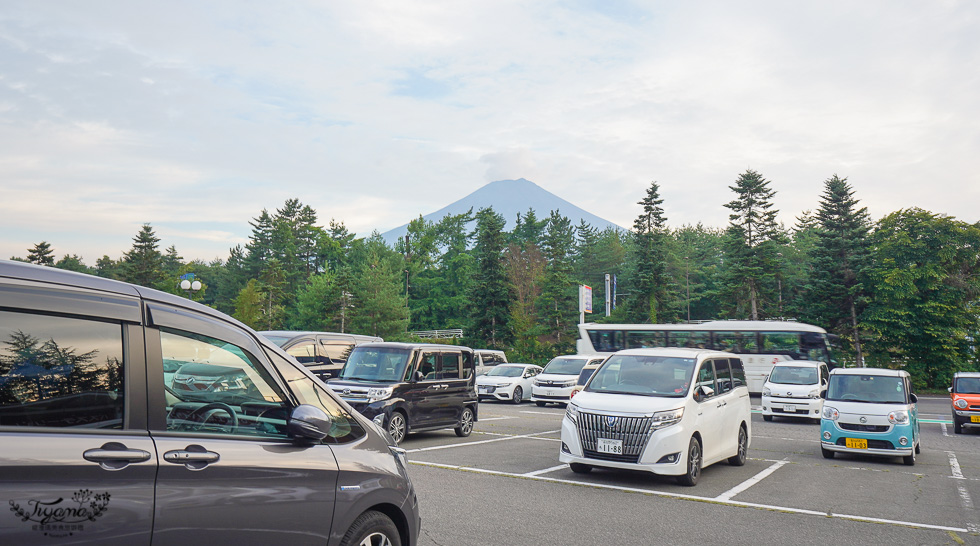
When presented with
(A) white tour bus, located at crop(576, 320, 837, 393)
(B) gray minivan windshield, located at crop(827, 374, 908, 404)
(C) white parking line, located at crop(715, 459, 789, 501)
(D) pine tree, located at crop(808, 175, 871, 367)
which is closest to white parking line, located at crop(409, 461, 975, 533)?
(C) white parking line, located at crop(715, 459, 789, 501)

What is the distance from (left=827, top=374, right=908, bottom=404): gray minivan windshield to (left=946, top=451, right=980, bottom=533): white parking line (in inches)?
55.3

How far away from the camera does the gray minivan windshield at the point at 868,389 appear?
44.4 feet

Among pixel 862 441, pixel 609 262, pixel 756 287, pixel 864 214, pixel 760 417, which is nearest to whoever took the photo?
pixel 862 441

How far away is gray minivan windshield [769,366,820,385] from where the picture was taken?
72.3 feet

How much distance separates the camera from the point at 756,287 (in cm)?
6316

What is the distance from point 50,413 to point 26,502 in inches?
14.6

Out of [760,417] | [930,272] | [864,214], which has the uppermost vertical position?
[864,214]

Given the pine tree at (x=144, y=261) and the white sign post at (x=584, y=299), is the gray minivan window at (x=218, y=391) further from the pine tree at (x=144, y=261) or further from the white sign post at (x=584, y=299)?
the pine tree at (x=144, y=261)

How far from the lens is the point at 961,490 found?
10602 mm

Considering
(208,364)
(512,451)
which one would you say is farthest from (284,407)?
(512,451)

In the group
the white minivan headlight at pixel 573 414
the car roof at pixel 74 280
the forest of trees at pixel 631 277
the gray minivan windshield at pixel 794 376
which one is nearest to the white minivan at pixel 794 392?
the gray minivan windshield at pixel 794 376

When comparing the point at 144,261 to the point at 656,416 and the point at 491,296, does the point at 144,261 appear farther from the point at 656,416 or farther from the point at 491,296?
the point at 656,416

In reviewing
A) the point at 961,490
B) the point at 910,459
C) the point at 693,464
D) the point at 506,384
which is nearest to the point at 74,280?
the point at 693,464

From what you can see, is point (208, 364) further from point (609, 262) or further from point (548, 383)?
point (609, 262)
